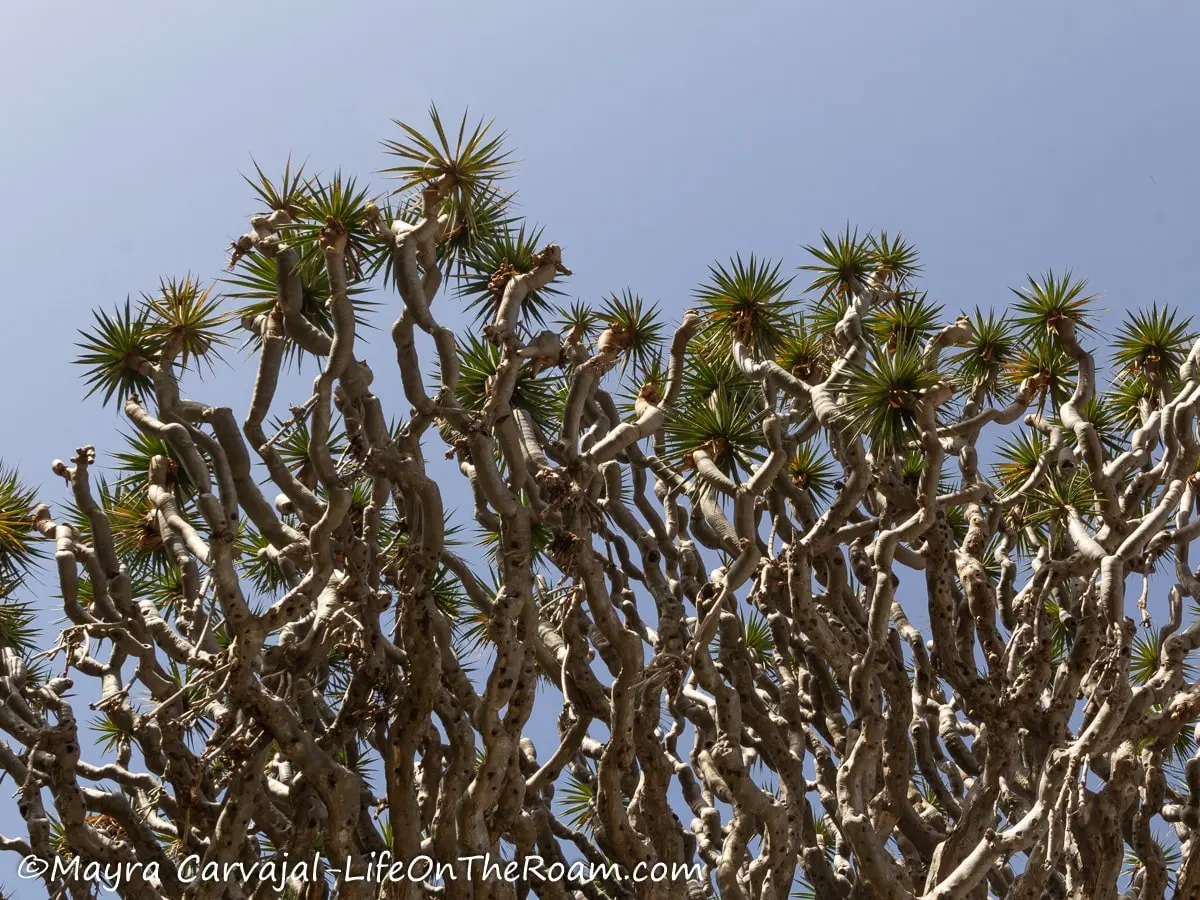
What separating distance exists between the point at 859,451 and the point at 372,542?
322 cm

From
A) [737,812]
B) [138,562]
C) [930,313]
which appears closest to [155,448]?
[138,562]

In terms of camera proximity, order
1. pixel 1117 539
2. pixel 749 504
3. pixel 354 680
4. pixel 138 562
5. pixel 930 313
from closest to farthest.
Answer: pixel 354 680 → pixel 749 504 → pixel 1117 539 → pixel 138 562 → pixel 930 313

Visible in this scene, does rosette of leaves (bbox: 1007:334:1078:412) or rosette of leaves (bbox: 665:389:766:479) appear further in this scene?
rosette of leaves (bbox: 1007:334:1078:412)

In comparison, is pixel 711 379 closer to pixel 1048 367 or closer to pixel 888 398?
pixel 888 398

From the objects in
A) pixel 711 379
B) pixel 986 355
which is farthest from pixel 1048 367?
pixel 711 379

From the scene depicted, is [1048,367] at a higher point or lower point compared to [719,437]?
higher

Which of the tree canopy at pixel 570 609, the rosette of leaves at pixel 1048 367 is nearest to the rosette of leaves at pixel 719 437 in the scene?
the tree canopy at pixel 570 609

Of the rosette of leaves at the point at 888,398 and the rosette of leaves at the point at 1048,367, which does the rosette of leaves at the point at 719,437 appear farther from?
the rosette of leaves at the point at 1048,367

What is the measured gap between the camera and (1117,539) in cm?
865

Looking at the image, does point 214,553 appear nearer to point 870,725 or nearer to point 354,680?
point 354,680

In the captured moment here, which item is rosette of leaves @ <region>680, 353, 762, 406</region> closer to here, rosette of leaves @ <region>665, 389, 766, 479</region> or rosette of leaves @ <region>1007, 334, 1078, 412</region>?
rosette of leaves @ <region>665, 389, 766, 479</region>

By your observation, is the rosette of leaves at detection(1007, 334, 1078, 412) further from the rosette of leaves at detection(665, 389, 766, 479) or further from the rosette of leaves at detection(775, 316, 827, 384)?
the rosette of leaves at detection(665, 389, 766, 479)

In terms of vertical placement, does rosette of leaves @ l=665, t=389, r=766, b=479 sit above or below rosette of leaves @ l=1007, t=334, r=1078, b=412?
below

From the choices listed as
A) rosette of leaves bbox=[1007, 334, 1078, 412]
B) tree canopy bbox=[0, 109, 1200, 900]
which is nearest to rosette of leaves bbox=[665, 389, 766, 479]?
tree canopy bbox=[0, 109, 1200, 900]
